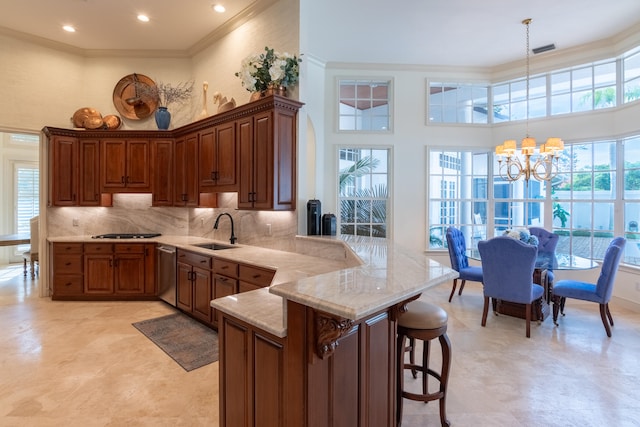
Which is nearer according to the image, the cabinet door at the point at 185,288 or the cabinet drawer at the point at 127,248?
the cabinet door at the point at 185,288

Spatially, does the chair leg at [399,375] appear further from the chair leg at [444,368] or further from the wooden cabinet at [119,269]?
the wooden cabinet at [119,269]

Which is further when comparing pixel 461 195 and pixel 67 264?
pixel 461 195

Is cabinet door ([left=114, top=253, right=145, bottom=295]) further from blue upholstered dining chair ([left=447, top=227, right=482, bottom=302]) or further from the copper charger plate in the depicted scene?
blue upholstered dining chair ([left=447, top=227, right=482, bottom=302])

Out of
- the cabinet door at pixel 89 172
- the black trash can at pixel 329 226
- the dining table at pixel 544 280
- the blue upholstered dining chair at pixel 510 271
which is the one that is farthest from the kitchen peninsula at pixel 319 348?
the cabinet door at pixel 89 172

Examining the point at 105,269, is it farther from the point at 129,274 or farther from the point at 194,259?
the point at 194,259

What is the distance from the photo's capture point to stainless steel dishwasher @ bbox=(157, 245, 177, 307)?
4273mm

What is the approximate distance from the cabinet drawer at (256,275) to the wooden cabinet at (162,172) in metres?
2.29

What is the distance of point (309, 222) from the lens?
3.59 meters

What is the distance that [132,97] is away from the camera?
16.7ft

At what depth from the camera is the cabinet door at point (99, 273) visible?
15.2 ft

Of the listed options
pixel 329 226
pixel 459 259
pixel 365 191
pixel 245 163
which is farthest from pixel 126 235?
pixel 459 259

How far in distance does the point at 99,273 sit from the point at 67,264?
483 millimetres

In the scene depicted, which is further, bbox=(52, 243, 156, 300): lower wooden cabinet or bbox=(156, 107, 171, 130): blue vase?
bbox=(156, 107, 171, 130): blue vase

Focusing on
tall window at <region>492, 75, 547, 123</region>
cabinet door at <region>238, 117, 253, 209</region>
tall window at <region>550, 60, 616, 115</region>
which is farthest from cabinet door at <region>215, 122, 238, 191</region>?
tall window at <region>550, 60, 616, 115</region>
